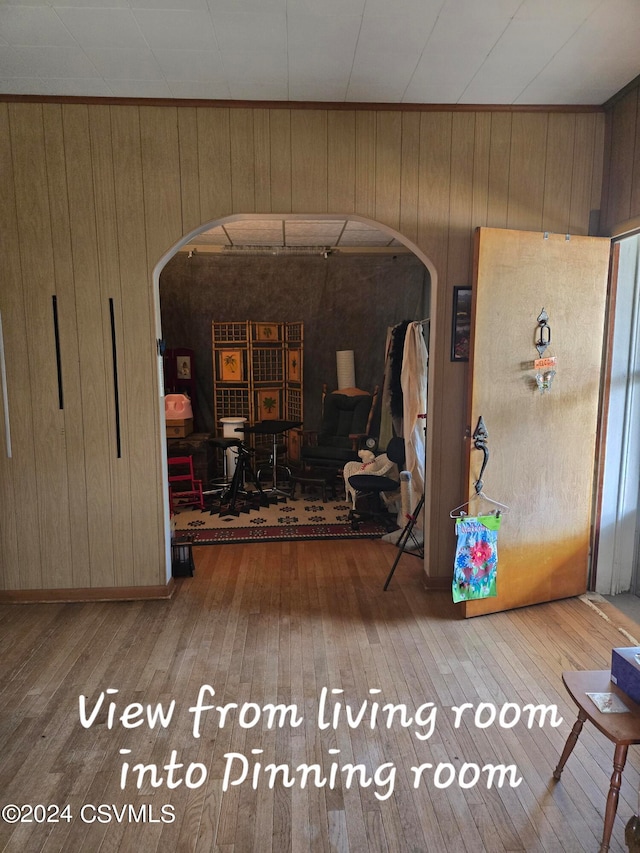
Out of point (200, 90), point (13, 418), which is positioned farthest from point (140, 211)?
point (13, 418)

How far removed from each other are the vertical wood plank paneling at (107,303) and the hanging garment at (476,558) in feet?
6.56

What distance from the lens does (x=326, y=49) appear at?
256 centimetres

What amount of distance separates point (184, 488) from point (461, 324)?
373 centimetres

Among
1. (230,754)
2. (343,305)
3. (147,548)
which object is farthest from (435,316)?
(343,305)

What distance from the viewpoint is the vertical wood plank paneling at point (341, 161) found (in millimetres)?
3178

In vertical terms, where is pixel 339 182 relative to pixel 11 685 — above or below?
above

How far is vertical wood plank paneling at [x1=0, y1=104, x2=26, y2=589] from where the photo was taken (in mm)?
3168

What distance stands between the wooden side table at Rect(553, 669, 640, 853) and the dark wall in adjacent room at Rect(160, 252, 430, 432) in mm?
5400

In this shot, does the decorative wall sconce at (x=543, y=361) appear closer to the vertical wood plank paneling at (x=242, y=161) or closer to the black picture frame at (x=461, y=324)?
the black picture frame at (x=461, y=324)

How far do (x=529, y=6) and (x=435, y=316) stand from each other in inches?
61.1

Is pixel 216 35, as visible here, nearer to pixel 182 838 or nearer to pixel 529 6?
pixel 529 6

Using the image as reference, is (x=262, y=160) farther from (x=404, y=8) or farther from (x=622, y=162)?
(x=622, y=162)

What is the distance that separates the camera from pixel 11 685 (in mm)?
2594

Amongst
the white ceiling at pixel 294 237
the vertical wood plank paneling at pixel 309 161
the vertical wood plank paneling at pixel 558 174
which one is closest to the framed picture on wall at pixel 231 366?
the white ceiling at pixel 294 237
